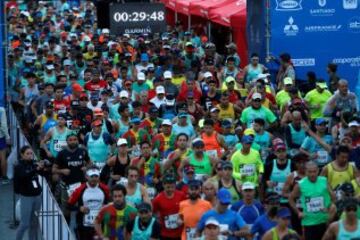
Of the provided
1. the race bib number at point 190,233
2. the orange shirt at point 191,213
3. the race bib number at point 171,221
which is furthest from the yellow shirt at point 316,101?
the race bib number at point 190,233

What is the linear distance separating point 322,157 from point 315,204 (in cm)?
253

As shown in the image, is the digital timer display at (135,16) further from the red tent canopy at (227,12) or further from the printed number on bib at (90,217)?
the printed number on bib at (90,217)

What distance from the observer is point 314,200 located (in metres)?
14.0

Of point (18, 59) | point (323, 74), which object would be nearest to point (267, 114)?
point (323, 74)

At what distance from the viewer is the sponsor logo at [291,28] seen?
24.2 metres

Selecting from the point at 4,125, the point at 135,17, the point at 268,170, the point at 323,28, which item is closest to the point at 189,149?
the point at 268,170

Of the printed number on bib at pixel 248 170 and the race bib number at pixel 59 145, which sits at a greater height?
the race bib number at pixel 59 145

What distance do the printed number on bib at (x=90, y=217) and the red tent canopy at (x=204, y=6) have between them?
634 inches

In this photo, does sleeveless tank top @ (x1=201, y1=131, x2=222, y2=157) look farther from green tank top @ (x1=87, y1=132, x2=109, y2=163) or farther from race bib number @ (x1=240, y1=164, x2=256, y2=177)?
green tank top @ (x1=87, y1=132, x2=109, y2=163)

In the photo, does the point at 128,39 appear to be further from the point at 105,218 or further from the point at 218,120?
the point at 105,218

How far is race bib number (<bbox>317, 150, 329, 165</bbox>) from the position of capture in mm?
16422

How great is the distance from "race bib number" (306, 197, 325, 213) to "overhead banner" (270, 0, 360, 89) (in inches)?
400

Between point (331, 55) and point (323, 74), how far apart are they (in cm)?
50

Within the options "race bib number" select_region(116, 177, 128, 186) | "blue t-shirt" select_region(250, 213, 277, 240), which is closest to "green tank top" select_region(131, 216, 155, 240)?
"blue t-shirt" select_region(250, 213, 277, 240)
